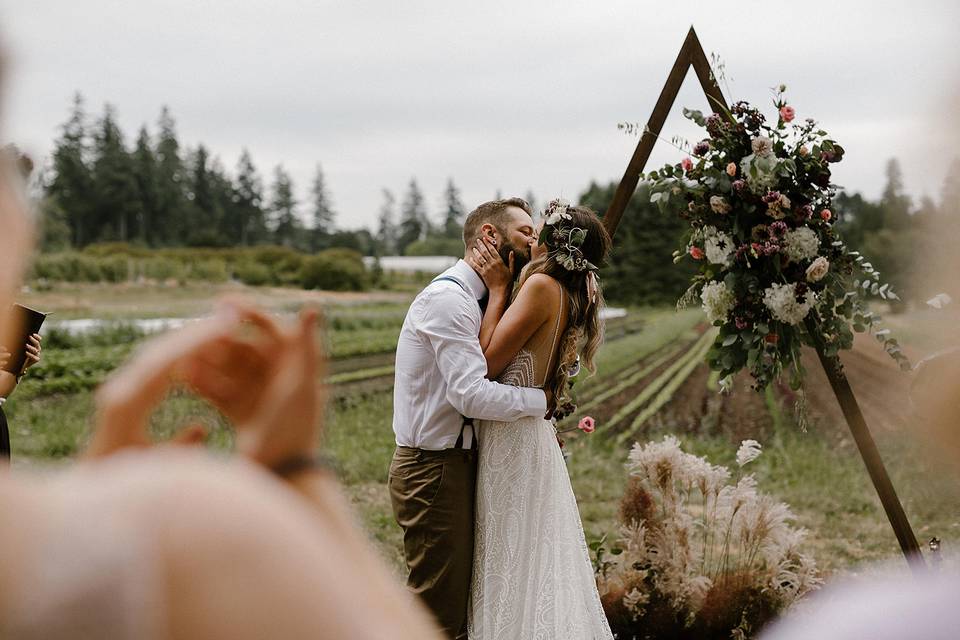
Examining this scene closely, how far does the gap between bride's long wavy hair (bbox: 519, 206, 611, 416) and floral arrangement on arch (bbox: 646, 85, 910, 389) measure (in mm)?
745

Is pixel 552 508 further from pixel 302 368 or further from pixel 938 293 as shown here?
pixel 302 368

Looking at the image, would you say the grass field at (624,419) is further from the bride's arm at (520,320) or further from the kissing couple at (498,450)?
the bride's arm at (520,320)

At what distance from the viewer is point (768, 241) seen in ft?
12.5

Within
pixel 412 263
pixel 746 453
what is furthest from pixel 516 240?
pixel 412 263

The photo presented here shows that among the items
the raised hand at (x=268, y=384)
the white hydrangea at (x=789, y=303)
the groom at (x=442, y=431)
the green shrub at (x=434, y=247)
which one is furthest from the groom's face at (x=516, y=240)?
the green shrub at (x=434, y=247)

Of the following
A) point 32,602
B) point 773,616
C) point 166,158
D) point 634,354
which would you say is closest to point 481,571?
point 773,616

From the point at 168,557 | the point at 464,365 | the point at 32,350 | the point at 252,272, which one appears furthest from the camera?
the point at 252,272

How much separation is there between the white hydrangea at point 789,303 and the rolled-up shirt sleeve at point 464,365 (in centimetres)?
124

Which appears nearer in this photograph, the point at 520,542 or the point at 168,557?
the point at 168,557

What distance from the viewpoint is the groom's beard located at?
11.6ft

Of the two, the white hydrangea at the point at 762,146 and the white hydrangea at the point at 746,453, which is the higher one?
the white hydrangea at the point at 762,146

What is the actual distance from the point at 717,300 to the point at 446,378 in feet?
4.86

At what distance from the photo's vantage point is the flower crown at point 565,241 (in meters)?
3.29

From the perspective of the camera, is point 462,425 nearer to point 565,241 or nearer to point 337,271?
point 565,241
